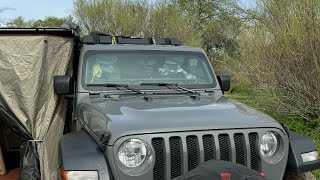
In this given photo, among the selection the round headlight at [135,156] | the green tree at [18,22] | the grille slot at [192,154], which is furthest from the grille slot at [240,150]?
the green tree at [18,22]

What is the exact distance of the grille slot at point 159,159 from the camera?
3.04 m

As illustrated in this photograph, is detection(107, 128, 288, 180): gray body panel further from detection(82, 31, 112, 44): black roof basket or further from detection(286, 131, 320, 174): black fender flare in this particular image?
detection(82, 31, 112, 44): black roof basket

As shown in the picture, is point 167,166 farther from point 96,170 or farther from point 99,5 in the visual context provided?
point 99,5

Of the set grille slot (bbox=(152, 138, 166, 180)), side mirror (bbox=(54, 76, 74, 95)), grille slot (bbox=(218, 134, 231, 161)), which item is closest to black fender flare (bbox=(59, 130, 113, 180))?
grille slot (bbox=(152, 138, 166, 180))

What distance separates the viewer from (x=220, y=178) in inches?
108

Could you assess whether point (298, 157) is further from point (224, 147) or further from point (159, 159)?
point (159, 159)

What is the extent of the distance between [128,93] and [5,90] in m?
1.72

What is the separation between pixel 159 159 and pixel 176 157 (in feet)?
0.41

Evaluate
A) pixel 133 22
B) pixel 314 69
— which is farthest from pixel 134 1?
pixel 314 69

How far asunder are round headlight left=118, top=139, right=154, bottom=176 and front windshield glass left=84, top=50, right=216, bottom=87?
1.65 m

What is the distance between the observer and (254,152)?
327 cm

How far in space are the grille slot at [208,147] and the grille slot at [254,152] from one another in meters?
0.32

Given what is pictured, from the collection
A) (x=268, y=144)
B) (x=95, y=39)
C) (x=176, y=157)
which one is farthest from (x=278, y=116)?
(x=176, y=157)

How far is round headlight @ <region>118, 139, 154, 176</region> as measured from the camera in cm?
300
